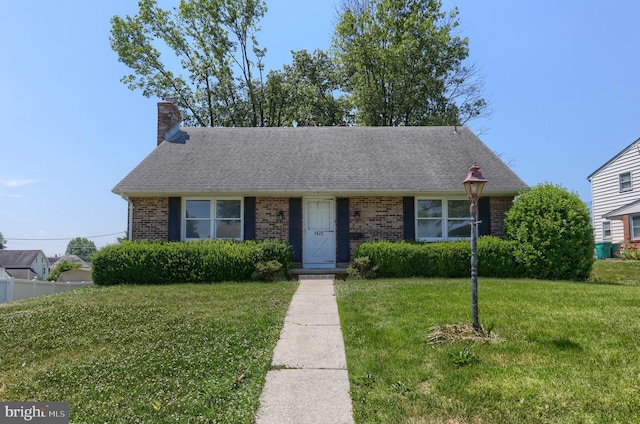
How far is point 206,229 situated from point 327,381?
10442 mm

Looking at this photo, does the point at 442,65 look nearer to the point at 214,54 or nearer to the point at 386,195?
the point at 214,54

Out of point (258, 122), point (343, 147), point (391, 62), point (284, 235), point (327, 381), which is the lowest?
point (327, 381)

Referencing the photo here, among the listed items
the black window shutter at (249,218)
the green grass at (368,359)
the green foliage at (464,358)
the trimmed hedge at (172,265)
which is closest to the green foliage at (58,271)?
the trimmed hedge at (172,265)

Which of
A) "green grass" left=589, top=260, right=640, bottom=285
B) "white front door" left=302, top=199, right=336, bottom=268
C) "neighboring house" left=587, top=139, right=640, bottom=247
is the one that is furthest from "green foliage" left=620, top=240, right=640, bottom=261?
"white front door" left=302, top=199, right=336, bottom=268

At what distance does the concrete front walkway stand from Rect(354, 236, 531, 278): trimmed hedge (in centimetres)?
504

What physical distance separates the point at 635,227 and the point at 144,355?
2442cm

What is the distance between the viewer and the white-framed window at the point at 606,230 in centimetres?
2446

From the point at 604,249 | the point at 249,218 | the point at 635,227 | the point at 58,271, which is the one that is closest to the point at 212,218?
the point at 249,218

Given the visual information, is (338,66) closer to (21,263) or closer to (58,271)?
(58,271)

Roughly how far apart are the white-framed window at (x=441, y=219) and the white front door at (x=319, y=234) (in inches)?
114

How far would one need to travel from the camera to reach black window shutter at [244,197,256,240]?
44.9ft

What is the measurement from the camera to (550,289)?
9.26 meters

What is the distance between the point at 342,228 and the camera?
539 inches

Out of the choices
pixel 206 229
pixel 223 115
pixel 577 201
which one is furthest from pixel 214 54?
pixel 577 201
